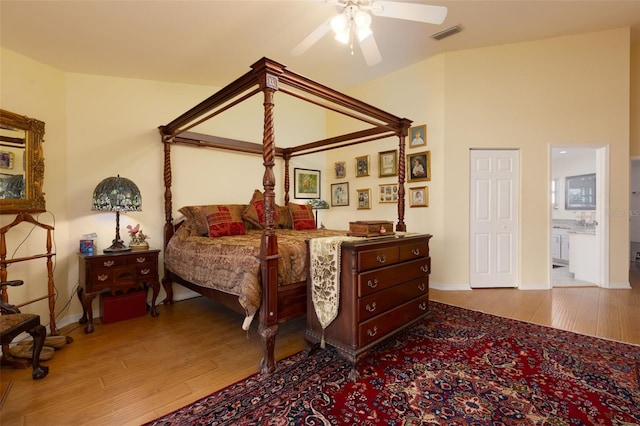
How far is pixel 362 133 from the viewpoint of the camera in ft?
11.8

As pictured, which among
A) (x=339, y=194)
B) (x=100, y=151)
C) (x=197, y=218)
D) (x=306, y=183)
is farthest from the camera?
(x=339, y=194)

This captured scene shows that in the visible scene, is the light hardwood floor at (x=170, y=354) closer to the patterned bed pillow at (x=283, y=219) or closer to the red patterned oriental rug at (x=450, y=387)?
the red patterned oriental rug at (x=450, y=387)

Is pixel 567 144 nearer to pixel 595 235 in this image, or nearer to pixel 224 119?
pixel 595 235

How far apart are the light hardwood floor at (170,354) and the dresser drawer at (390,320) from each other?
690 mm

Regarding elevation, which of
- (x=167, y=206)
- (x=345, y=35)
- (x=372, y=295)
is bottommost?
(x=372, y=295)

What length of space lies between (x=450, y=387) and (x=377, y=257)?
952mm

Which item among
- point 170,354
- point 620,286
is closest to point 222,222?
point 170,354

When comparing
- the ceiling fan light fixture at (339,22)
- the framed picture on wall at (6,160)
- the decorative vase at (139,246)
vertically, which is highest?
the ceiling fan light fixture at (339,22)

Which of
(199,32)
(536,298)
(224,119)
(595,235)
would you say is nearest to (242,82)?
(199,32)

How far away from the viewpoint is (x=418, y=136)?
14.3 ft

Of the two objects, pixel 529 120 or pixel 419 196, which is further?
pixel 419 196

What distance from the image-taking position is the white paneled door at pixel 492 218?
4.11 metres

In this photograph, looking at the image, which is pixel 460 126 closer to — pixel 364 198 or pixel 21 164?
pixel 364 198

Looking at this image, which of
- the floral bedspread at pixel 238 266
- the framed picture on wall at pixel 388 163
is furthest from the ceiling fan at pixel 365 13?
the framed picture on wall at pixel 388 163
